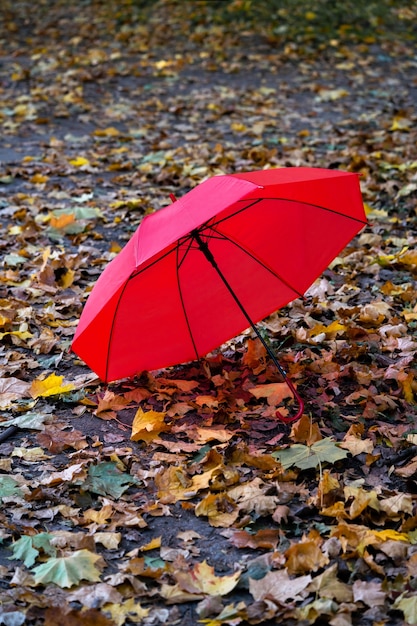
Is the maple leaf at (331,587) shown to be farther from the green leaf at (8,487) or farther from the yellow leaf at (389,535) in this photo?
the green leaf at (8,487)

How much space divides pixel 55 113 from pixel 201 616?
291 inches

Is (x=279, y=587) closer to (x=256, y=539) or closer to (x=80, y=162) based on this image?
(x=256, y=539)

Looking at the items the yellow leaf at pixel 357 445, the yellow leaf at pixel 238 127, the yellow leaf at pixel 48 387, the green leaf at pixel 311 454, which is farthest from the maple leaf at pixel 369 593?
the yellow leaf at pixel 238 127

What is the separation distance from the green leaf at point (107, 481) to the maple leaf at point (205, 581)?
1.74ft

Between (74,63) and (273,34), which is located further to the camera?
(273,34)

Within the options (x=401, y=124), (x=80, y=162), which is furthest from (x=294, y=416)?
(x=401, y=124)

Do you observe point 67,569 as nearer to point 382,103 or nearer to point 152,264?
point 152,264

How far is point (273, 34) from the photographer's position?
1148 centimetres

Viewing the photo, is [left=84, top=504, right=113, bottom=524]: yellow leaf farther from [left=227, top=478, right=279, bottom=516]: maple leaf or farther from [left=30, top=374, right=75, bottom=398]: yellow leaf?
[left=30, top=374, right=75, bottom=398]: yellow leaf

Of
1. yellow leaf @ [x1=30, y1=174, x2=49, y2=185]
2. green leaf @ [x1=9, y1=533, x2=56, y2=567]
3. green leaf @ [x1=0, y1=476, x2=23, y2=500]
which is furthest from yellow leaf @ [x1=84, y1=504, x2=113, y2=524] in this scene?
yellow leaf @ [x1=30, y1=174, x2=49, y2=185]

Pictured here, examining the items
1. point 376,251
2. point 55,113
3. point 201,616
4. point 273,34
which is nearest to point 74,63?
point 55,113

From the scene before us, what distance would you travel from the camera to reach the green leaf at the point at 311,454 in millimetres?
3053

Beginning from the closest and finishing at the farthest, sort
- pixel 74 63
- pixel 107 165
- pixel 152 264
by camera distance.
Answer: pixel 152 264
pixel 107 165
pixel 74 63

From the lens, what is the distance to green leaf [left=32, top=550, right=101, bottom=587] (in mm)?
2543
